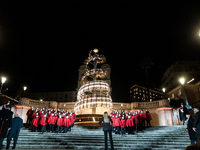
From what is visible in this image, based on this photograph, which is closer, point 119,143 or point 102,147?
point 102,147

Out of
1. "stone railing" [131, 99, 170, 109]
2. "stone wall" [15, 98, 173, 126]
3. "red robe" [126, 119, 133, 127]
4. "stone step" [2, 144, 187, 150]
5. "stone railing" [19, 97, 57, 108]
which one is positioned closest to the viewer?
"stone step" [2, 144, 187, 150]

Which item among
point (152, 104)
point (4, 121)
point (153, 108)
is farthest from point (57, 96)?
point (4, 121)

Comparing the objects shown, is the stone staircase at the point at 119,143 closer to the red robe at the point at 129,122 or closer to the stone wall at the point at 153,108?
the red robe at the point at 129,122

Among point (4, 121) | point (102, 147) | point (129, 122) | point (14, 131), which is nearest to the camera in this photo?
point (4, 121)

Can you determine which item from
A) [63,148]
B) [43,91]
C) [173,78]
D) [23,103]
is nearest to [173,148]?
[63,148]

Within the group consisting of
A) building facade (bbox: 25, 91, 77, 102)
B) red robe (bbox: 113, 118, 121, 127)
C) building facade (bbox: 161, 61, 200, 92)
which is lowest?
red robe (bbox: 113, 118, 121, 127)

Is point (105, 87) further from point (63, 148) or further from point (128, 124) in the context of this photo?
point (63, 148)

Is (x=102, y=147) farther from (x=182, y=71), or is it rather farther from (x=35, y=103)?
(x=182, y=71)

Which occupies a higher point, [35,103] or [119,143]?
[35,103]

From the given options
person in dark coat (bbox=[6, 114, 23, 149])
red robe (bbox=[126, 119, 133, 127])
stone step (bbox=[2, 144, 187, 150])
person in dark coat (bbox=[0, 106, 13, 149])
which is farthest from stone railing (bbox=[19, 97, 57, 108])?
person in dark coat (bbox=[0, 106, 13, 149])

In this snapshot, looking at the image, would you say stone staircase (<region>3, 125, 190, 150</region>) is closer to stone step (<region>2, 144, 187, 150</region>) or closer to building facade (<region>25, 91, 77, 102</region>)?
stone step (<region>2, 144, 187, 150</region>)

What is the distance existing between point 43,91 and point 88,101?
6054cm

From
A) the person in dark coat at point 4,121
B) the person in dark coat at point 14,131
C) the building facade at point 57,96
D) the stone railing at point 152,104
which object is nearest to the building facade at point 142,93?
the building facade at point 57,96

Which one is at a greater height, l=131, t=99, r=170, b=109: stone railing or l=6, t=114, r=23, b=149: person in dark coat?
l=131, t=99, r=170, b=109: stone railing
